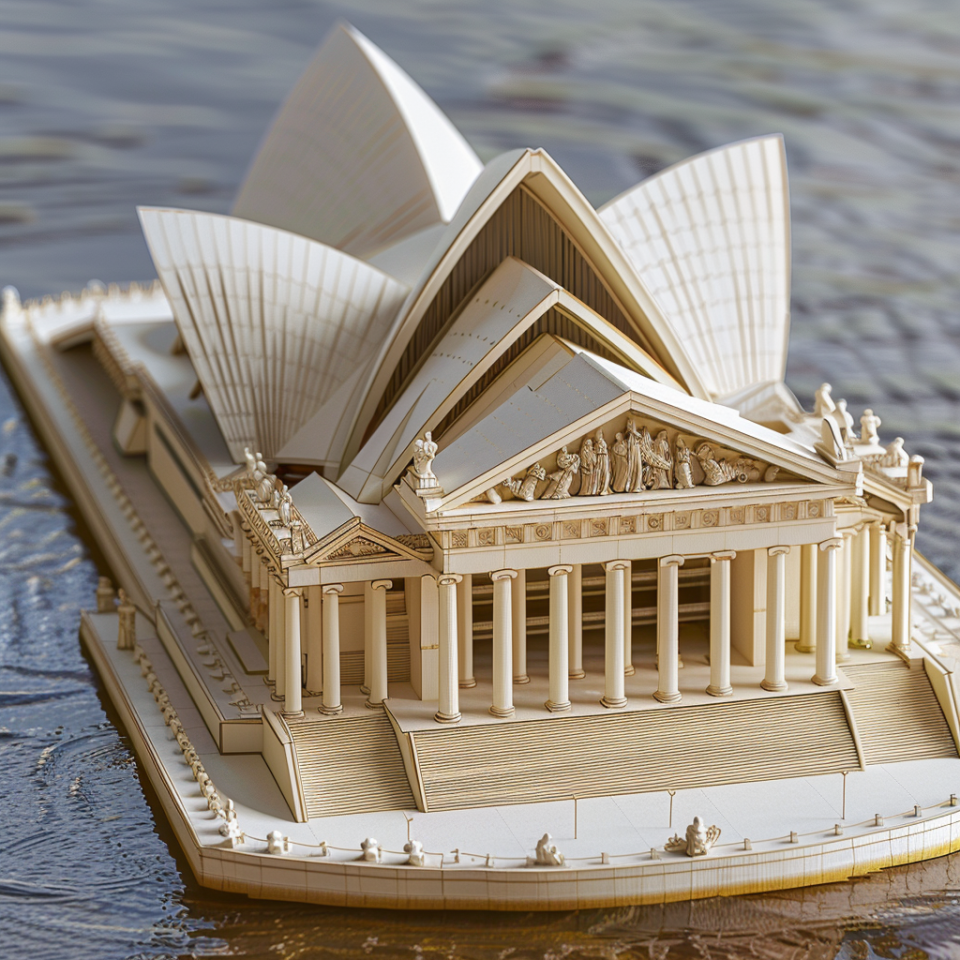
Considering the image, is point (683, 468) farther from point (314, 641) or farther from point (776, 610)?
point (314, 641)

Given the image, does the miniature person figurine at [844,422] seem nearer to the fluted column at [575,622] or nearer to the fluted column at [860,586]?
the fluted column at [860,586]

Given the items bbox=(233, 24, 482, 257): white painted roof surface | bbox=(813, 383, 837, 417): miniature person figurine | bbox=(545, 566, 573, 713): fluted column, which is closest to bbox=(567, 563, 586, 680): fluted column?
bbox=(545, 566, 573, 713): fluted column

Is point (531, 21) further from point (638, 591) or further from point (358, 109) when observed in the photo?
point (638, 591)

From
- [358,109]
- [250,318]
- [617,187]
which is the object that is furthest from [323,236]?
[617,187]

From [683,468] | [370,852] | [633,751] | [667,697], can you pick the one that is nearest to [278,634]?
[370,852]

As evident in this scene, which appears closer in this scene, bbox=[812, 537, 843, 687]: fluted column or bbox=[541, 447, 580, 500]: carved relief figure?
bbox=[541, 447, 580, 500]: carved relief figure

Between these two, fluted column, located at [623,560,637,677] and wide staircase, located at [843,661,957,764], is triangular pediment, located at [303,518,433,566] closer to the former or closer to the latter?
fluted column, located at [623,560,637,677]

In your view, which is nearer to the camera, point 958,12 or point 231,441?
point 231,441
